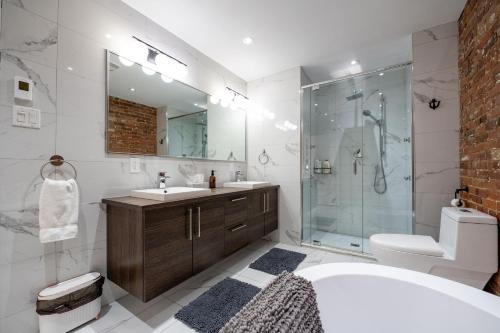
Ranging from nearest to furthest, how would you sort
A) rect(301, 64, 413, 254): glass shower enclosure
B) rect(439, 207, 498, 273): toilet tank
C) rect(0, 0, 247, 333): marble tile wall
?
rect(0, 0, 247, 333): marble tile wall < rect(439, 207, 498, 273): toilet tank < rect(301, 64, 413, 254): glass shower enclosure

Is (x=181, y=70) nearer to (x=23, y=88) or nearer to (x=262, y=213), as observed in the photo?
(x=23, y=88)

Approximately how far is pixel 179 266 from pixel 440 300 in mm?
1474

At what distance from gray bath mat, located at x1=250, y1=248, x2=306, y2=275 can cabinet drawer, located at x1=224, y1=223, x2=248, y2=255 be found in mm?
300

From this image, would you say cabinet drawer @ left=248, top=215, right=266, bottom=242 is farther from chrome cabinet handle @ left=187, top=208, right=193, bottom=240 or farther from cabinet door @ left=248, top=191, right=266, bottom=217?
chrome cabinet handle @ left=187, top=208, right=193, bottom=240

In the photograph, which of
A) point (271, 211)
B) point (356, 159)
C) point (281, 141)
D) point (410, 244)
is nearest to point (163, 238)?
point (271, 211)

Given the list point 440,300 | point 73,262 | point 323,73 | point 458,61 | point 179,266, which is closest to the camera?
point 440,300

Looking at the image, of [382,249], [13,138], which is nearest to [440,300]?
[382,249]

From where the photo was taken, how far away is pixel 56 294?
126cm

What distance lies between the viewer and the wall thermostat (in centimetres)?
123

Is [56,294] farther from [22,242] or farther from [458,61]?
[458,61]

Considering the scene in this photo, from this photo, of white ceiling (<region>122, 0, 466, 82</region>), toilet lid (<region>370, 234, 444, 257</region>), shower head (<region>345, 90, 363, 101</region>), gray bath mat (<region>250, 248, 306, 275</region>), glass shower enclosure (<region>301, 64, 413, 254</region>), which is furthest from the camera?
shower head (<region>345, 90, 363, 101</region>)

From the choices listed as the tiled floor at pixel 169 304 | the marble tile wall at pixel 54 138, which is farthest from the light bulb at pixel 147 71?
the tiled floor at pixel 169 304

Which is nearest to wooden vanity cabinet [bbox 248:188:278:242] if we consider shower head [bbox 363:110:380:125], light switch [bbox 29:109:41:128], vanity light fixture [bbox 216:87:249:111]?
vanity light fixture [bbox 216:87:249:111]

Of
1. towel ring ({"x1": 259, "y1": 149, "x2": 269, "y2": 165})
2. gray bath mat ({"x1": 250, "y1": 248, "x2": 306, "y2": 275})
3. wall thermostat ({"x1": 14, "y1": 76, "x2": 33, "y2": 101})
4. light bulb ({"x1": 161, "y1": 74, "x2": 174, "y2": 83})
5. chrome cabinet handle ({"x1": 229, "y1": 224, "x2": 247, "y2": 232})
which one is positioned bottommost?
gray bath mat ({"x1": 250, "y1": 248, "x2": 306, "y2": 275})
